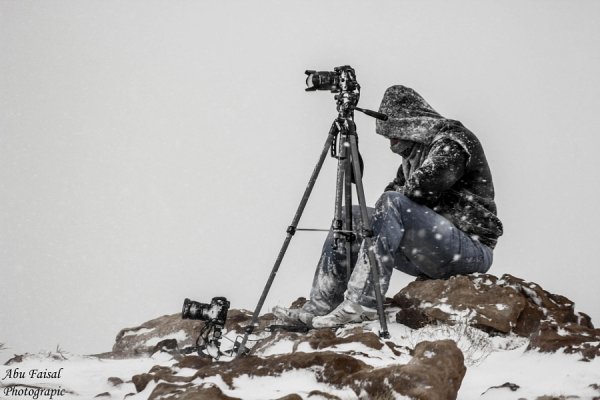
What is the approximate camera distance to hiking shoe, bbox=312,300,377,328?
3.86 m

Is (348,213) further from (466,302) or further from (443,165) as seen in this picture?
(466,302)

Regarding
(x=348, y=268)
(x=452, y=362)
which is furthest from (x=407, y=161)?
(x=452, y=362)

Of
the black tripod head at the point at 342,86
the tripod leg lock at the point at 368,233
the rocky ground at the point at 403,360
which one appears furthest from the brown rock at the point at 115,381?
the black tripod head at the point at 342,86

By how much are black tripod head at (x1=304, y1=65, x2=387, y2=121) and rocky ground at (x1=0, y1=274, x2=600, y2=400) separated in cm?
156

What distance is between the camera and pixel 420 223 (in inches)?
164

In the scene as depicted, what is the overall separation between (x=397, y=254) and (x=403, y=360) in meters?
1.71

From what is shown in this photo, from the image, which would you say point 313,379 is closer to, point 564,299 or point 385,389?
point 385,389

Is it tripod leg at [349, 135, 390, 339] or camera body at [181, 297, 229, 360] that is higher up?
tripod leg at [349, 135, 390, 339]

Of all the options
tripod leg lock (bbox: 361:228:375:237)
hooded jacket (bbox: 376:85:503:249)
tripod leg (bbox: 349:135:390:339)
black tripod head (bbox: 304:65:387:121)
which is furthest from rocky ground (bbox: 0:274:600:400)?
black tripod head (bbox: 304:65:387:121)

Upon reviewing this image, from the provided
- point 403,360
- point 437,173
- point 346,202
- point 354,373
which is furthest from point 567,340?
point 346,202

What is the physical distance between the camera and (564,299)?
4.46 m

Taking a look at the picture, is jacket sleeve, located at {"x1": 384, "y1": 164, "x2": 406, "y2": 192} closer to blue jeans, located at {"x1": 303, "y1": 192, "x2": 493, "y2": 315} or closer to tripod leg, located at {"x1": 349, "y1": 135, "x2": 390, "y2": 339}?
blue jeans, located at {"x1": 303, "y1": 192, "x2": 493, "y2": 315}

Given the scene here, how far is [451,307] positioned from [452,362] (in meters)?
1.68

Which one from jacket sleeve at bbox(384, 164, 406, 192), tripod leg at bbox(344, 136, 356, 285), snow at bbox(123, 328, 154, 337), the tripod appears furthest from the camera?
jacket sleeve at bbox(384, 164, 406, 192)
